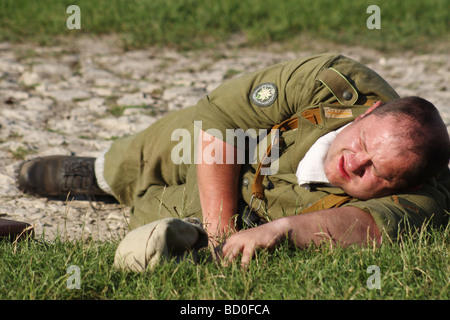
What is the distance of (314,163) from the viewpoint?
311cm

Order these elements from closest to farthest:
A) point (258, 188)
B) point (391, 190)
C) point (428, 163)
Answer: point (428, 163)
point (391, 190)
point (258, 188)

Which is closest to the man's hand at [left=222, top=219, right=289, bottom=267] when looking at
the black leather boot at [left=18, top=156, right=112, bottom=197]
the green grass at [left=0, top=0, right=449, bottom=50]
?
the black leather boot at [left=18, top=156, right=112, bottom=197]

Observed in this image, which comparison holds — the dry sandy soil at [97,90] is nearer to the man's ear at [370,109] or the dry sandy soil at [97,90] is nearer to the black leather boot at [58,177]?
the black leather boot at [58,177]

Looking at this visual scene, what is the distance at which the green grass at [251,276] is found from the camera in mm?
2424

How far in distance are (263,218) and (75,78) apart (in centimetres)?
380

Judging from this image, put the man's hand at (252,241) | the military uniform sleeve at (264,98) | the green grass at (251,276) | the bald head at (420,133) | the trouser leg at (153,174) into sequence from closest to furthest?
1. the green grass at (251,276)
2. the man's hand at (252,241)
3. the bald head at (420,133)
4. the military uniform sleeve at (264,98)
5. the trouser leg at (153,174)

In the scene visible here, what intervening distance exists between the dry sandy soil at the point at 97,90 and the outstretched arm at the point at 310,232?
4.15 ft

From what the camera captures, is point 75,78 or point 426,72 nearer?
point 75,78

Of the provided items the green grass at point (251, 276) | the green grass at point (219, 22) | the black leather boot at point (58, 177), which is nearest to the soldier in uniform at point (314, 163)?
the green grass at point (251, 276)

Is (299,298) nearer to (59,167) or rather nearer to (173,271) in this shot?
(173,271)

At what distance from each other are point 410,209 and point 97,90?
13.1 feet

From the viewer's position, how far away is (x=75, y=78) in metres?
6.46

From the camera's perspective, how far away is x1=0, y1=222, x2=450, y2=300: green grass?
7.95ft
